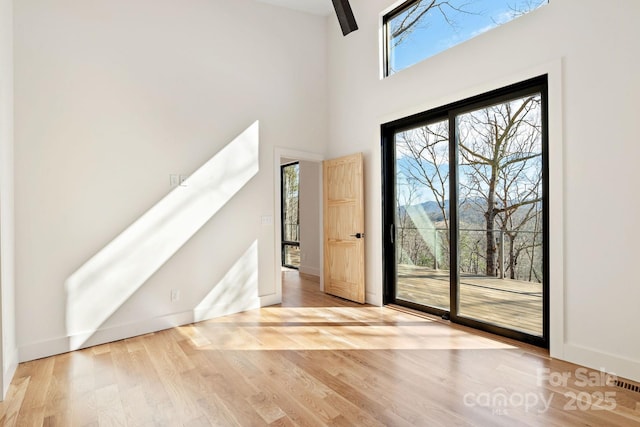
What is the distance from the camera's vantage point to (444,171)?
3.95 meters

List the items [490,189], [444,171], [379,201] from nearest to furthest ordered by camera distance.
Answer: [490,189]
[444,171]
[379,201]

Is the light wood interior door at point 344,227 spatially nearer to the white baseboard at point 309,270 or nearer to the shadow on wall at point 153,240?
the shadow on wall at point 153,240

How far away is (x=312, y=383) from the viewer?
2.50m

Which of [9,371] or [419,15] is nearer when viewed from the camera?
[9,371]

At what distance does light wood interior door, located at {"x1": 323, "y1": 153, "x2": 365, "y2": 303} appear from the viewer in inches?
184

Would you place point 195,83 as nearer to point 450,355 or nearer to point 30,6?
point 30,6

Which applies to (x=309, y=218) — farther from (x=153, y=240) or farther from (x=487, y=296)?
(x=487, y=296)

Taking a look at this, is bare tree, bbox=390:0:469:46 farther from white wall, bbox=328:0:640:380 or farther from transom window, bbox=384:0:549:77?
white wall, bbox=328:0:640:380

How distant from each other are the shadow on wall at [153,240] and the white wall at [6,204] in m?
0.50

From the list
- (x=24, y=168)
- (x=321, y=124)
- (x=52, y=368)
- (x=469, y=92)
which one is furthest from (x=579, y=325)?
(x=24, y=168)

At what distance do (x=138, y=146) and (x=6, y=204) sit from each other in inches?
50.0

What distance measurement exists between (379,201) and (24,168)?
12.1 ft

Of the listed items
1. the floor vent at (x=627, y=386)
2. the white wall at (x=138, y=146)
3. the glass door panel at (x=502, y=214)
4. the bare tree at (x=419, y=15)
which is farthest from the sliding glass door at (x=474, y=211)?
the white wall at (x=138, y=146)

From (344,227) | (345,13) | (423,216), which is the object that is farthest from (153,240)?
(423,216)
